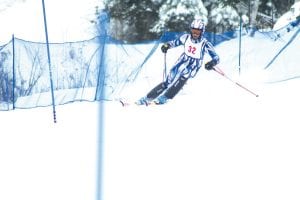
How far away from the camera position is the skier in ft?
37.2

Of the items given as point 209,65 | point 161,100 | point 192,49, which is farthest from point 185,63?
point 161,100

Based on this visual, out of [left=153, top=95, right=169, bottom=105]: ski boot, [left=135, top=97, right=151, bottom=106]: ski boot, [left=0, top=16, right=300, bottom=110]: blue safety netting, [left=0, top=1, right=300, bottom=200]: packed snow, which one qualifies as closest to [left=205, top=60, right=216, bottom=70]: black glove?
[left=0, top=1, right=300, bottom=200]: packed snow

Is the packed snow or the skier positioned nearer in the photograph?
the packed snow

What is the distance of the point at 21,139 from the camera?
29.1 ft

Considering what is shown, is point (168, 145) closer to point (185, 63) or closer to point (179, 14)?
point (185, 63)

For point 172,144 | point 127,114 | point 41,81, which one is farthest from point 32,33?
point 172,144

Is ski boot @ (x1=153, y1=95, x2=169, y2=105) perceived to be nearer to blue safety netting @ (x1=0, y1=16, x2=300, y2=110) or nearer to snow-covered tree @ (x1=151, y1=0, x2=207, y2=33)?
blue safety netting @ (x1=0, y1=16, x2=300, y2=110)

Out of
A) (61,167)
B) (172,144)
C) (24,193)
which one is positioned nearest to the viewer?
(24,193)

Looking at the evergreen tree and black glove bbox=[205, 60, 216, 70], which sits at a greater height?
the evergreen tree

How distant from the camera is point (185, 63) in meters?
11.9

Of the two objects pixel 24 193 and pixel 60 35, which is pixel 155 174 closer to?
pixel 24 193

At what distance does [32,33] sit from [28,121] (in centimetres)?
1709

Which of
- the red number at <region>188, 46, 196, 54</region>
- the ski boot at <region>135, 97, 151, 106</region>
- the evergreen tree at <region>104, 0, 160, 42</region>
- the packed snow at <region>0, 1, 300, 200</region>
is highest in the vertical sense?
the evergreen tree at <region>104, 0, 160, 42</region>

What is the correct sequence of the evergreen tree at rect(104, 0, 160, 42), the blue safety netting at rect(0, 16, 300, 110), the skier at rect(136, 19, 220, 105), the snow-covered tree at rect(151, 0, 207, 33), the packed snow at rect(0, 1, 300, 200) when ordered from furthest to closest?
the evergreen tree at rect(104, 0, 160, 42) → the snow-covered tree at rect(151, 0, 207, 33) → the blue safety netting at rect(0, 16, 300, 110) → the skier at rect(136, 19, 220, 105) → the packed snow at rect(0, 1, 300, 200)
